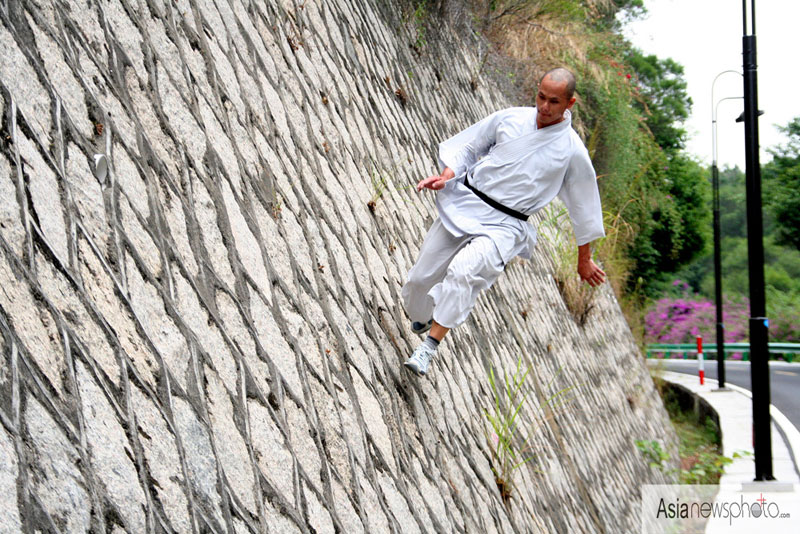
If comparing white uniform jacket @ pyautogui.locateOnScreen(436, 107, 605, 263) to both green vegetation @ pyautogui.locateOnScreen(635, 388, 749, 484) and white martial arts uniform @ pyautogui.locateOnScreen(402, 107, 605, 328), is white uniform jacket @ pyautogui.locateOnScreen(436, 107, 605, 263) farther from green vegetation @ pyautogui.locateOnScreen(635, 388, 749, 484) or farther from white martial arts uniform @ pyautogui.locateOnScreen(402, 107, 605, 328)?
green vegetation @ pyautogui.locateOnScreen(635, 388, 749, 484)

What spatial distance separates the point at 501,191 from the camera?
166 inches

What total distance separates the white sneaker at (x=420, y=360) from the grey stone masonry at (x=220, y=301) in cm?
13

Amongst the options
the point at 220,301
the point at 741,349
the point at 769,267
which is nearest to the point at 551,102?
the point at 220,301

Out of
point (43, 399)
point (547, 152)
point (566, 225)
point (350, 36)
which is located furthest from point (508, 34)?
point (43, 399)

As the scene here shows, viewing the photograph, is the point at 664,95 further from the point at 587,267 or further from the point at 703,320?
the point at 587,267

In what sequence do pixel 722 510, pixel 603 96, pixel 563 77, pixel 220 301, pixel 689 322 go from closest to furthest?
pixel 220 301 < pixel 563 77 < pixel 722 510 < pixel 603 96 < pixel 689 322

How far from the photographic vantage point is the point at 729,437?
456 inches

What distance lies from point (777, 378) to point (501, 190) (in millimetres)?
18558

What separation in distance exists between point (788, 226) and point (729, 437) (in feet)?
89.6

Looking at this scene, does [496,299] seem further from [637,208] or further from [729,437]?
[637,208]

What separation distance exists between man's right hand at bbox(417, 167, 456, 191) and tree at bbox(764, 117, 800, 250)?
34.4 meters

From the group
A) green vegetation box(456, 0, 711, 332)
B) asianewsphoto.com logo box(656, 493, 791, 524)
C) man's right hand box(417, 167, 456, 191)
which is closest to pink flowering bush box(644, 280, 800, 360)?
green vegetation box(456, 0, 711, 332)

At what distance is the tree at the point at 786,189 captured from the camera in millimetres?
34656

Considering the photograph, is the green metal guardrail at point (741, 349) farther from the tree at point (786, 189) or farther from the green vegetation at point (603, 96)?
the tree at point (786, 189)
